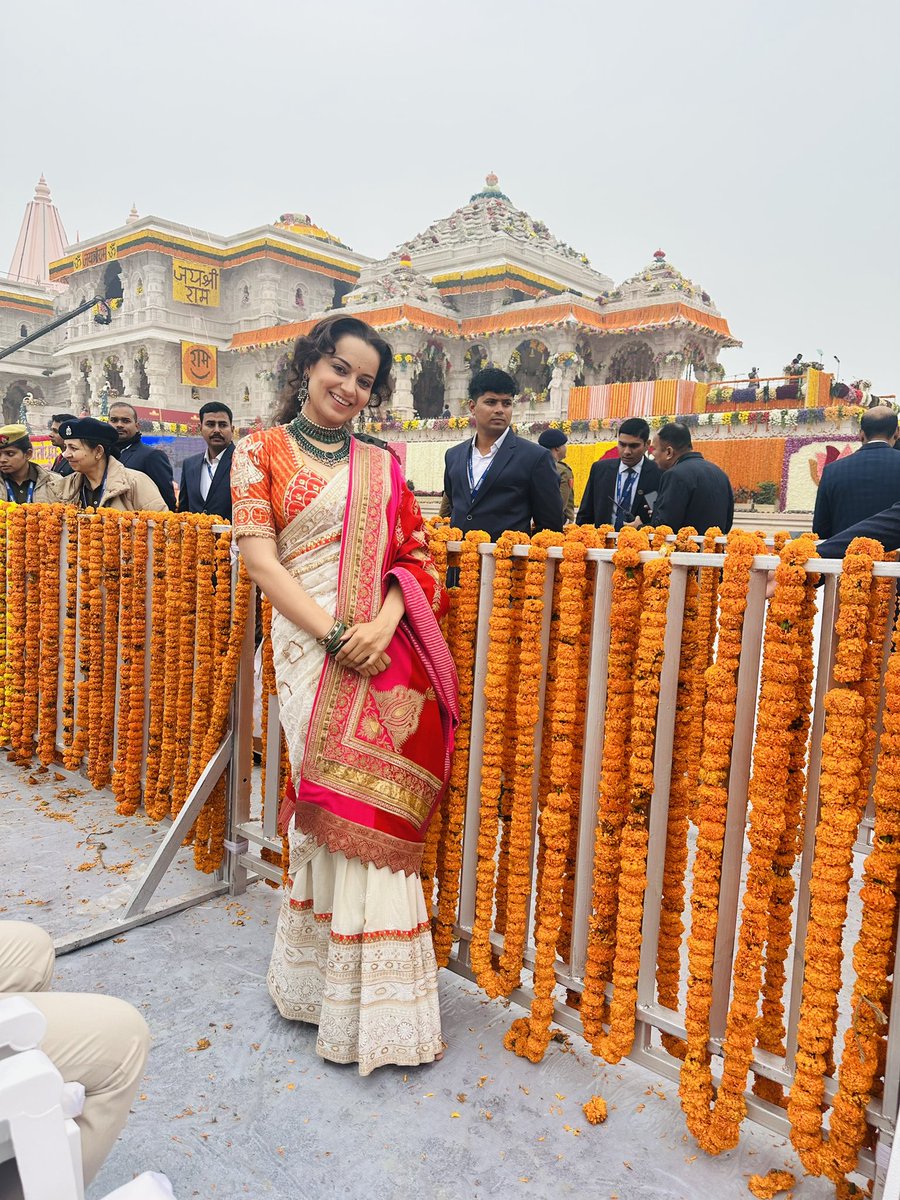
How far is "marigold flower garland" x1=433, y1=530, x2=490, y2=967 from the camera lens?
7.46 feet

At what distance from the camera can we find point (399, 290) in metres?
26.5

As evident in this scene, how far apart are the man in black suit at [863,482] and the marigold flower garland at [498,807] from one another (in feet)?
8.32

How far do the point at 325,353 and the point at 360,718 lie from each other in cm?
95

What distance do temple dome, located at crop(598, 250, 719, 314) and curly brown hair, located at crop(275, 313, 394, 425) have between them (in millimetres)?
24103

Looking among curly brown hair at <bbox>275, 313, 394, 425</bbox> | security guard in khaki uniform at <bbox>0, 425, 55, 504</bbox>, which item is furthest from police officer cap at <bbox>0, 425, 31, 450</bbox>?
curly brown hair at <bbox>275, 313, 394, 425</bbox>

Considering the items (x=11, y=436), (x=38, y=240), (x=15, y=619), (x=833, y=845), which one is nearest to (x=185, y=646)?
(x=15, y=619)

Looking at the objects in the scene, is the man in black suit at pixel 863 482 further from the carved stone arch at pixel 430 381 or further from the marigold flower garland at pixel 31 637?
the carved stone arch at pixel 430 381

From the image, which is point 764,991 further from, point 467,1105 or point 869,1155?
point 467,1105

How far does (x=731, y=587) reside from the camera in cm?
170

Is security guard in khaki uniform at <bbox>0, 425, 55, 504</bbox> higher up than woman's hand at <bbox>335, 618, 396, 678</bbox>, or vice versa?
security guard in khaki uniform at <bbox>0, 425, 55, 504</bbox>

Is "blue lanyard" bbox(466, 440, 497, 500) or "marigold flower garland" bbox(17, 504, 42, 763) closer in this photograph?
"blue lanyard" bbox(466, 440, 497, 500)

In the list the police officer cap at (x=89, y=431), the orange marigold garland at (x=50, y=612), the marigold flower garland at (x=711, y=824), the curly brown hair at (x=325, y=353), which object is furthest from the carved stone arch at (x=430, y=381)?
the marigold flower garland at (x=711, y=824)

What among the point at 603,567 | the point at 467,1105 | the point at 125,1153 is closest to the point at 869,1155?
the point at 467,1105

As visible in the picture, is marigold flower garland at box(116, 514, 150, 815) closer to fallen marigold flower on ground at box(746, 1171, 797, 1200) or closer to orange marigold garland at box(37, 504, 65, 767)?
orange marigold garland at box(37, 504, 65, 767)
